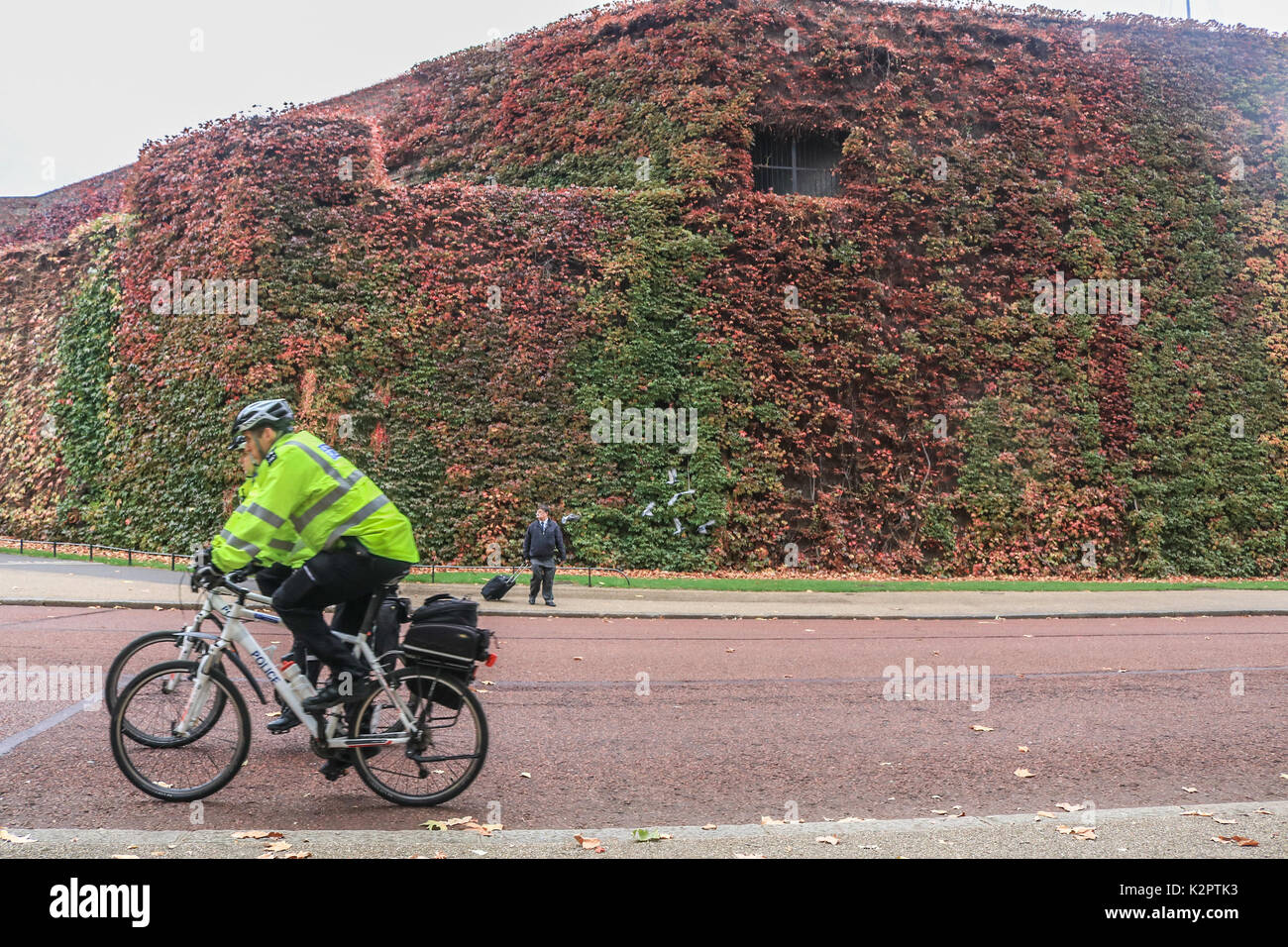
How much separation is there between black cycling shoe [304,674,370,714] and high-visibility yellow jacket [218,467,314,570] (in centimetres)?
68

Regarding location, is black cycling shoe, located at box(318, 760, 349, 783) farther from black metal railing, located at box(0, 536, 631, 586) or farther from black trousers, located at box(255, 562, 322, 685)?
black metal railing, located at box(0, 536, 631, 586)

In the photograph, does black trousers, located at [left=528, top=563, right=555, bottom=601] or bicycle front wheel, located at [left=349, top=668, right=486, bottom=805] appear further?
black trousers, located at [left=528, top=563, right=555, bottom=601]

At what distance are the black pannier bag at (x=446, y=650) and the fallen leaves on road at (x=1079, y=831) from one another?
9.95 ft

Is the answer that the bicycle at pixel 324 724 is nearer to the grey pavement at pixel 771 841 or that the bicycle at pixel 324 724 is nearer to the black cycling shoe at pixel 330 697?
the black cycling shoe at pixel 330 697

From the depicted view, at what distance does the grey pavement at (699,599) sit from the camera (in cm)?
1258

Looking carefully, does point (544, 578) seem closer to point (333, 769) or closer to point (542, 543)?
point (542, 543)

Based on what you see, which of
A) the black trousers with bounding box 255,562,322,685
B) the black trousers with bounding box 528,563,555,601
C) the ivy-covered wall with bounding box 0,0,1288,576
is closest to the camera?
the black trousers with bounding box 255,562,322,685

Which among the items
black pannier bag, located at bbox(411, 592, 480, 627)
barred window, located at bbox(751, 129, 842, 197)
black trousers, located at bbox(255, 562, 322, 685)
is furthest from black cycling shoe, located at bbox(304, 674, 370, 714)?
barred window, located at bbox(751, 129, 842, 197)

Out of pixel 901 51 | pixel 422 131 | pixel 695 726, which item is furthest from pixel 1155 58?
pixel 695 726

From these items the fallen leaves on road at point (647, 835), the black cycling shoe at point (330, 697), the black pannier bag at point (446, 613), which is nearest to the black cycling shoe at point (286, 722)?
the black cycling shoe at point (330, 697)

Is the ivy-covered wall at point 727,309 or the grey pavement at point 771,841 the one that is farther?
the ivy-covered wall at point 727,309

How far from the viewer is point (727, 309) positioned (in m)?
17.9

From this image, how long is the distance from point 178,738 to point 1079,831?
15.4 feet

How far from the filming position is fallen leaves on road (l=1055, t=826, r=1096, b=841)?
4.48m
